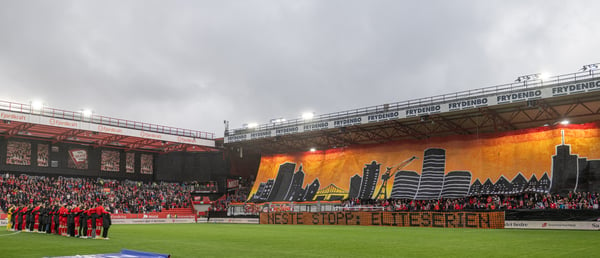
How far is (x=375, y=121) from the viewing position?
44250mm

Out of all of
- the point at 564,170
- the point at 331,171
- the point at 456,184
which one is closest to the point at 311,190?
the point at 331,171

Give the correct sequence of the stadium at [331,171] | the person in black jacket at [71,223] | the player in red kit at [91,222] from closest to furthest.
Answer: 1. the player in red kit at [91,222]
2. the person in black jacket at [71,223]
3. the stadium at [331,171]

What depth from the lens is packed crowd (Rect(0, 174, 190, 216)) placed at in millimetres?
45906

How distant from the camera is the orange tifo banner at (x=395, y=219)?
30.7 metres

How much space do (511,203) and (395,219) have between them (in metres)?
→ 8.73

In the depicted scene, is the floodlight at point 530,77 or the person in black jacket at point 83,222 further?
the floodlight at point 530,77

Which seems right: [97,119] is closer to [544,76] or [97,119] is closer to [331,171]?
[331,171]

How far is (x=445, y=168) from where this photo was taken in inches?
1729

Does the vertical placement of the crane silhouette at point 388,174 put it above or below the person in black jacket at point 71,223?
above

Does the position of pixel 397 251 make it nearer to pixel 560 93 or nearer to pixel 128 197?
pixel 560 93

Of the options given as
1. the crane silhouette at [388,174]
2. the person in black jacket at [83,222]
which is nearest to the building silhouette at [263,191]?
the crane silhouette at [388,174]

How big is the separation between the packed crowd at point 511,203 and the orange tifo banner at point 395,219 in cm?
214

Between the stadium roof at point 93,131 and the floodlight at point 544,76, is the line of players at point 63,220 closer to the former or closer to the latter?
the stadium roof at point 93,131

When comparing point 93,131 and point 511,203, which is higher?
point 93,131
